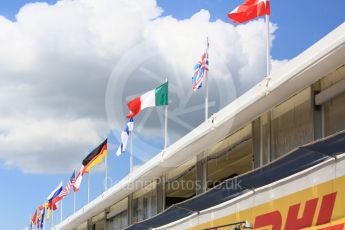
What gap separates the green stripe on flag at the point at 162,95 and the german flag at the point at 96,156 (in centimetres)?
837

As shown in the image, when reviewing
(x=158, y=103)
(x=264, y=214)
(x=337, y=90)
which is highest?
(x=158, y=103)

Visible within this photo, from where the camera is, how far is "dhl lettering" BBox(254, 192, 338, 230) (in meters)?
12.3

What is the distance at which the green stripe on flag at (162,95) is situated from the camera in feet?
83.3

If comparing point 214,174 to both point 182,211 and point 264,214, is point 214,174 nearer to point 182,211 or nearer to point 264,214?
point 182,211

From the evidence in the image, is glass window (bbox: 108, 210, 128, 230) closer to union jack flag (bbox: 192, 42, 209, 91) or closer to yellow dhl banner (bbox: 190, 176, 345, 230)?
union jack flag (bbox: 192, 42, 209, 91)

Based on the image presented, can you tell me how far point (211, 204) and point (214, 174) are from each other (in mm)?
6476

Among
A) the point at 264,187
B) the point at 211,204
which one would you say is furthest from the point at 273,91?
the point at 211,204

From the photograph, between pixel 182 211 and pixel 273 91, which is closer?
pixel 273 91

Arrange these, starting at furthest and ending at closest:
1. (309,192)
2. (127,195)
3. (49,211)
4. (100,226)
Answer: (49,211), (100,226), (127,195), (309,192)

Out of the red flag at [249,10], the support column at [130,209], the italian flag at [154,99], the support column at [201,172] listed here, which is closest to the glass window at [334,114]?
the red flag at [249,10]

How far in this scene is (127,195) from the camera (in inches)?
1182

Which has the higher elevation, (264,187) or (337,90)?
(337,90)

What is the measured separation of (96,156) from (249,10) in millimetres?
17589

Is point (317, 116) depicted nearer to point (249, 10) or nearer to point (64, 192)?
point (249, 10)
